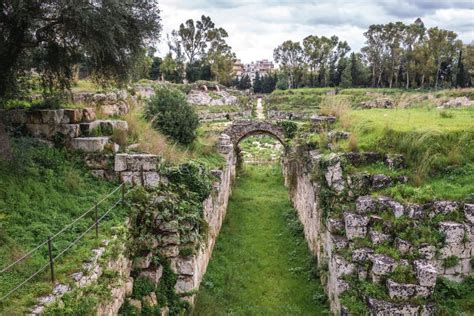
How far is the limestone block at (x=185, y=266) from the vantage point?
920cm

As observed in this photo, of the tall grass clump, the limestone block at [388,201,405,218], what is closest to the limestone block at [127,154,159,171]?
the limestone block at [388,201,405,218]

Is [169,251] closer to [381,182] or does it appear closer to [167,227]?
[167,227]

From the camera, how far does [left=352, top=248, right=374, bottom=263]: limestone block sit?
8.55 m

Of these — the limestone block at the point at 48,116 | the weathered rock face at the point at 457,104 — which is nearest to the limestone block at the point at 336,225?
the limestone block at the point at 48,116

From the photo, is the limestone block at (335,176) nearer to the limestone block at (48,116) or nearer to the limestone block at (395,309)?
the limestone block at (395,309)

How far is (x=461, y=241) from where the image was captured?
27.2 feet

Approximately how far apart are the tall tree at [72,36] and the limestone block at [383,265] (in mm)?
7912

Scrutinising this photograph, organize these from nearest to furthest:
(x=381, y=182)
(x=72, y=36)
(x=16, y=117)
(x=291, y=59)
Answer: (x=72, y=36)
(x=381, y=182)
(x=16, y=117)
(x=291, y=59)

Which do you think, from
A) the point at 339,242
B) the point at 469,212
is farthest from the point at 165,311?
the point at 469,212

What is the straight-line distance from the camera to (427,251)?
824 cm

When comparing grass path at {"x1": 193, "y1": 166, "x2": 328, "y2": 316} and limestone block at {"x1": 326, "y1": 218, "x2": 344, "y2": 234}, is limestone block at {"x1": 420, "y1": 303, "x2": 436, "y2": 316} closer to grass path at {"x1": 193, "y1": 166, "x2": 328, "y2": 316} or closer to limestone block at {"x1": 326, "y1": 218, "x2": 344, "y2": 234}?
limestone block at {"x1": 326, "y1": 218, "x2": 344, "y2": 234}

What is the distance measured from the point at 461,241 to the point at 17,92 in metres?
12.0

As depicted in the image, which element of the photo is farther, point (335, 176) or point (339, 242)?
point (335, 176)

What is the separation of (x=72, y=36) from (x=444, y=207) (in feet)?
32.4
